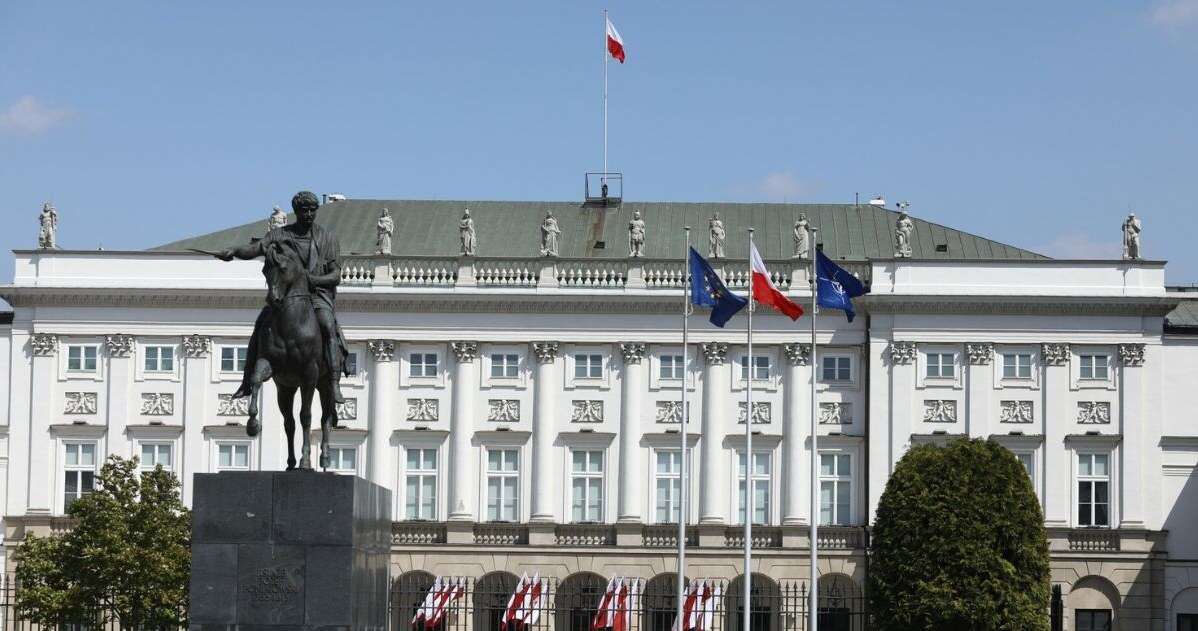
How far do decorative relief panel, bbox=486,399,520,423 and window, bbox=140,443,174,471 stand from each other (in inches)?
416

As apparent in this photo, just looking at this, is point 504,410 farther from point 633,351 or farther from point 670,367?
point 670,367

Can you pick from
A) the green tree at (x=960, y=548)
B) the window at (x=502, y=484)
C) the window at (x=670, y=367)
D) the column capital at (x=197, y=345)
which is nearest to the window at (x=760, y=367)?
the window at (x=670, y=367)

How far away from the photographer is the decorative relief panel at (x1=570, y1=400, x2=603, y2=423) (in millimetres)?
77812

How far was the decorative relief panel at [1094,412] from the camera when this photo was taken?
76.5 meters

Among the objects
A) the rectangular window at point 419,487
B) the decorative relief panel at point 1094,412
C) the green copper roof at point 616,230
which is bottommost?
the rectangular window at point 419,487

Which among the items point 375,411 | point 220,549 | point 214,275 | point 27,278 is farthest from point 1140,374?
point 220,549

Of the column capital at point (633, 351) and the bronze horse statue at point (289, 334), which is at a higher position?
the column capital at point (633, 351)

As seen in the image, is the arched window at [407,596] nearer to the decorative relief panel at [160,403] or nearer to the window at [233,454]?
the window at [233,454]

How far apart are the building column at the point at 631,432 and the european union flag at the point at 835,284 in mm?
17038

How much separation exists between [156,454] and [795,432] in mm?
21062

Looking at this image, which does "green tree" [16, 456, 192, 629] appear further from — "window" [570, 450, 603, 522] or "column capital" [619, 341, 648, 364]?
"column capital" [619, 341, 648, 364]

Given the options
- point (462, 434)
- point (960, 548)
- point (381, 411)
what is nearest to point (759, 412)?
point (462, 434)

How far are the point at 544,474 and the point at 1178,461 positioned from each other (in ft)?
67.7

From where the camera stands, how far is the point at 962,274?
253ft
